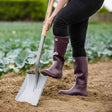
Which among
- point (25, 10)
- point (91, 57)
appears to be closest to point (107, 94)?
point (91, 57)

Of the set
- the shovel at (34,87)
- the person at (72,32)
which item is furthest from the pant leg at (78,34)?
the shovel at (34,87)

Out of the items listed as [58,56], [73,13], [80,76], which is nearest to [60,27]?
[73,13]

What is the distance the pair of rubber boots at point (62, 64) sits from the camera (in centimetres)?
265

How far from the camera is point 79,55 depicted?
9.17ft

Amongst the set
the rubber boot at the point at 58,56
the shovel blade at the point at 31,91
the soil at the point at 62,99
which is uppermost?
the rubber boot at the point at 58,56

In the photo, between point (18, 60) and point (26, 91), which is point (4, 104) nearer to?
point (26, 91)

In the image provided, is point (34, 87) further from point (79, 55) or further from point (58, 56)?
point (79, 55)

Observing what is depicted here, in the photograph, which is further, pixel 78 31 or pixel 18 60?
pixel 18 60

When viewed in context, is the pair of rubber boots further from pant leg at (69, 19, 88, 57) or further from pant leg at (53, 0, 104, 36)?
pant leg at (53, 0, 104, 36)

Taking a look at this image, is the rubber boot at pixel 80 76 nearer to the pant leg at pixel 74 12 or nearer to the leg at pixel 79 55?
the leg at pixel 79 55

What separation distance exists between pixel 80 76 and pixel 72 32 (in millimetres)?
469

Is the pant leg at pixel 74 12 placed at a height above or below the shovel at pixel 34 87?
above

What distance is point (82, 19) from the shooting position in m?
2.55

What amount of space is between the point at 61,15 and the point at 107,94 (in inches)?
41.7
